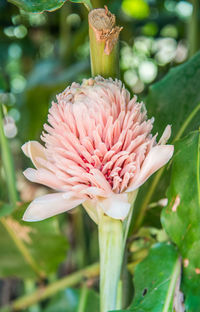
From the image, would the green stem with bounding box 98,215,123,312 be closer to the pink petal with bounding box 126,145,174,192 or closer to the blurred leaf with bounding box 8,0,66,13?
the pink petal with bounding box 126,145,174,192

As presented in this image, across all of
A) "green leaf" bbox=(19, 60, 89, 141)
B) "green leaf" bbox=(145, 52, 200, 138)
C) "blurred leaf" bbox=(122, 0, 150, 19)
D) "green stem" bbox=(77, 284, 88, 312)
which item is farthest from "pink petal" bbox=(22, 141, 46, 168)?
"blurred leaf" bbox=(122, 0, 150, 19)

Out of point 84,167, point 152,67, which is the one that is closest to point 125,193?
point 84,167

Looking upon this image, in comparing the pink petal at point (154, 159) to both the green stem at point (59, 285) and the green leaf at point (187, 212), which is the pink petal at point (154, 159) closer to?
the green leaf at point (187, 212)

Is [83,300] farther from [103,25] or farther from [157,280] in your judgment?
[103,25]

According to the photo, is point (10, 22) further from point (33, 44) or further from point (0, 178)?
point (0, 178)

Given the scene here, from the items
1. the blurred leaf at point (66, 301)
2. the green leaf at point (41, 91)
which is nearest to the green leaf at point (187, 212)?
the blurred leaf at point (66, 301)
